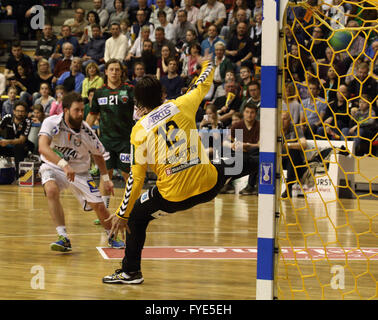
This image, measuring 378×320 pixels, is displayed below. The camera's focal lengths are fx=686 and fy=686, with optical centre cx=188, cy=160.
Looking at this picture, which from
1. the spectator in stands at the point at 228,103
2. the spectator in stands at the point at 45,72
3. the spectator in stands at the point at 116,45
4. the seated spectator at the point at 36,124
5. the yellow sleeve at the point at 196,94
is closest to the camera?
the yellow sleeve at the point at 196,94

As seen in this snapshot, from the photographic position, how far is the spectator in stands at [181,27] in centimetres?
1781

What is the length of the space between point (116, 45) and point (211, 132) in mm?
5376

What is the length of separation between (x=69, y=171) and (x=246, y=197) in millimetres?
6719

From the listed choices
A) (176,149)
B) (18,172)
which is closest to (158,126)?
(176,149)

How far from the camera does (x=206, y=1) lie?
1895 centimetres

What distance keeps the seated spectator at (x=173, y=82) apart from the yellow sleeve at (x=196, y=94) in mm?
9336

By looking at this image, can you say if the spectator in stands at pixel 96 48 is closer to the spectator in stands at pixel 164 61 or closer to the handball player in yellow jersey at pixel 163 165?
the spectator in stands at pixel 164 61

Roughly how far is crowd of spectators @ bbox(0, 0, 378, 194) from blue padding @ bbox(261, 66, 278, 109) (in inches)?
302

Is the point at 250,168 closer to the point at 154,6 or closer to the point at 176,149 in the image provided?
the point at 176,149

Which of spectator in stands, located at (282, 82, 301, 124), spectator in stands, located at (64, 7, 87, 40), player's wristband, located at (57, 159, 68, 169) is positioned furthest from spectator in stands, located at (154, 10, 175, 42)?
player's wristband, located at (57, 159, 68, 169)

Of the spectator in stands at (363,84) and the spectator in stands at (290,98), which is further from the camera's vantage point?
the spectator in stands at (363,84)

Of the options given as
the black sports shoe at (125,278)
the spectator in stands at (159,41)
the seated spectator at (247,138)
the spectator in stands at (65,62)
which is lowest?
the black sports shoe at (125,278)

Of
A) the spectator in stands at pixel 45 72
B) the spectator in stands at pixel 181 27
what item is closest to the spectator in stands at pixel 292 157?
the spectator in stands at pixel 181 27

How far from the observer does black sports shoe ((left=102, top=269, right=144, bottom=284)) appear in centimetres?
622
